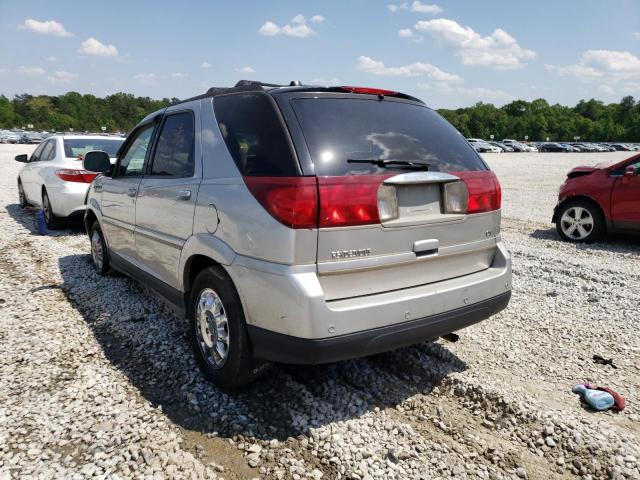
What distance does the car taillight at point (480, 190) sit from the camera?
9.82 feet

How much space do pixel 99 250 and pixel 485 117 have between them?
139 meters

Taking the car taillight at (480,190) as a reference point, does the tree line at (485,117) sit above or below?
above

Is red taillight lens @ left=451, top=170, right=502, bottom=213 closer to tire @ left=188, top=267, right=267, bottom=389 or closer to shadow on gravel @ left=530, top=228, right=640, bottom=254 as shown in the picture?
tire @ left=188, top=267, right=267, bottom=389

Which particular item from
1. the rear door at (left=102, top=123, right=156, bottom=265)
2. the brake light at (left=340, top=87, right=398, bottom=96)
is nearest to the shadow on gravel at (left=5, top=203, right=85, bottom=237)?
the rear door at (left=102, top=123, right=156, bottom=265)

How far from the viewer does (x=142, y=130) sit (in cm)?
448

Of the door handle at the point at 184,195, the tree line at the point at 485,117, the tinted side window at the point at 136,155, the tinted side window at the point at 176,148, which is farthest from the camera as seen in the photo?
the tree line at the point at 485,117

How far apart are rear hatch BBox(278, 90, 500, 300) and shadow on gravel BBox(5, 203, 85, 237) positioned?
22.2 ft

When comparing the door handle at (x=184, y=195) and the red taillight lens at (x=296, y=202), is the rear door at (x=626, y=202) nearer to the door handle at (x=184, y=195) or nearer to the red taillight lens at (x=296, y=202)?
the red taillight lens at (x=296, y=202)

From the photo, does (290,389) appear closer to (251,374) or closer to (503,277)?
(251,374)

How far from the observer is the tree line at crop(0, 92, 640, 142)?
12156cm

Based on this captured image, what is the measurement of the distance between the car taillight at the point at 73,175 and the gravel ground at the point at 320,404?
3.49 metres

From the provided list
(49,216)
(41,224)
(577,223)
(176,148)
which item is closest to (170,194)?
(176,148)

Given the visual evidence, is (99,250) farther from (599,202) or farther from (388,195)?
(599,202)

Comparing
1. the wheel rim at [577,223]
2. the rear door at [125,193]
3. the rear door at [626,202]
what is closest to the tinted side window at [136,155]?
the rear door at [125,193]
